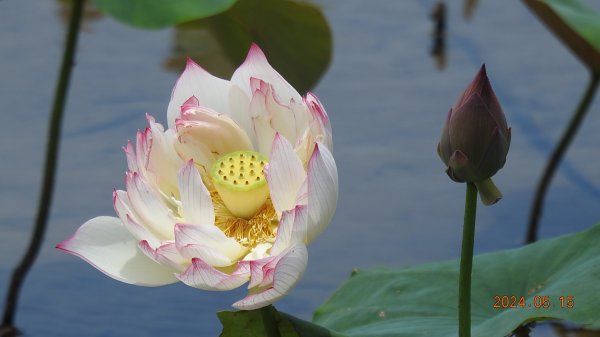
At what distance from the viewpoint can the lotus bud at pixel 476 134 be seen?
863mm

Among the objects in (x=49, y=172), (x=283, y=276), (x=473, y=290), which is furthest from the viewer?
(x=49, y=172)

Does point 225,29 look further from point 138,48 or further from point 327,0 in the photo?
point 327,0

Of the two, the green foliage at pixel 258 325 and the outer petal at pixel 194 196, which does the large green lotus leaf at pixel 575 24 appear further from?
the outer petal at pixel 194 196

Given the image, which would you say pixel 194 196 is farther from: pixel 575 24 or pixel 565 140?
pixel 565 140

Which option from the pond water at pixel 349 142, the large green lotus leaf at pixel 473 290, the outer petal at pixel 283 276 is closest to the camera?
the outer petal at pixel 283 276

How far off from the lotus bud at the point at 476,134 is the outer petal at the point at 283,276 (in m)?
0.16

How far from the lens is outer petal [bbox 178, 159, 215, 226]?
0.85 meters

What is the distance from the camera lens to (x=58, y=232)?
5.80ft

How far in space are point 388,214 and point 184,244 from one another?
1002 mm

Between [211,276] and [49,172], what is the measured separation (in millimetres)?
1074

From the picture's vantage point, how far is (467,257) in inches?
36.6

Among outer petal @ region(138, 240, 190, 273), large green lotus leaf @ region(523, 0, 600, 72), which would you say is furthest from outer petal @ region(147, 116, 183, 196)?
large green lotus leaf @ region(523, 0, 600, 72)

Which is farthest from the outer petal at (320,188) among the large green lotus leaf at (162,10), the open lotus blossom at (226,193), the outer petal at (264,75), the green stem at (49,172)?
the green stem at (49,172)

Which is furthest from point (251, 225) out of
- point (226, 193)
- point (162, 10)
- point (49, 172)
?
point (49, 172)
